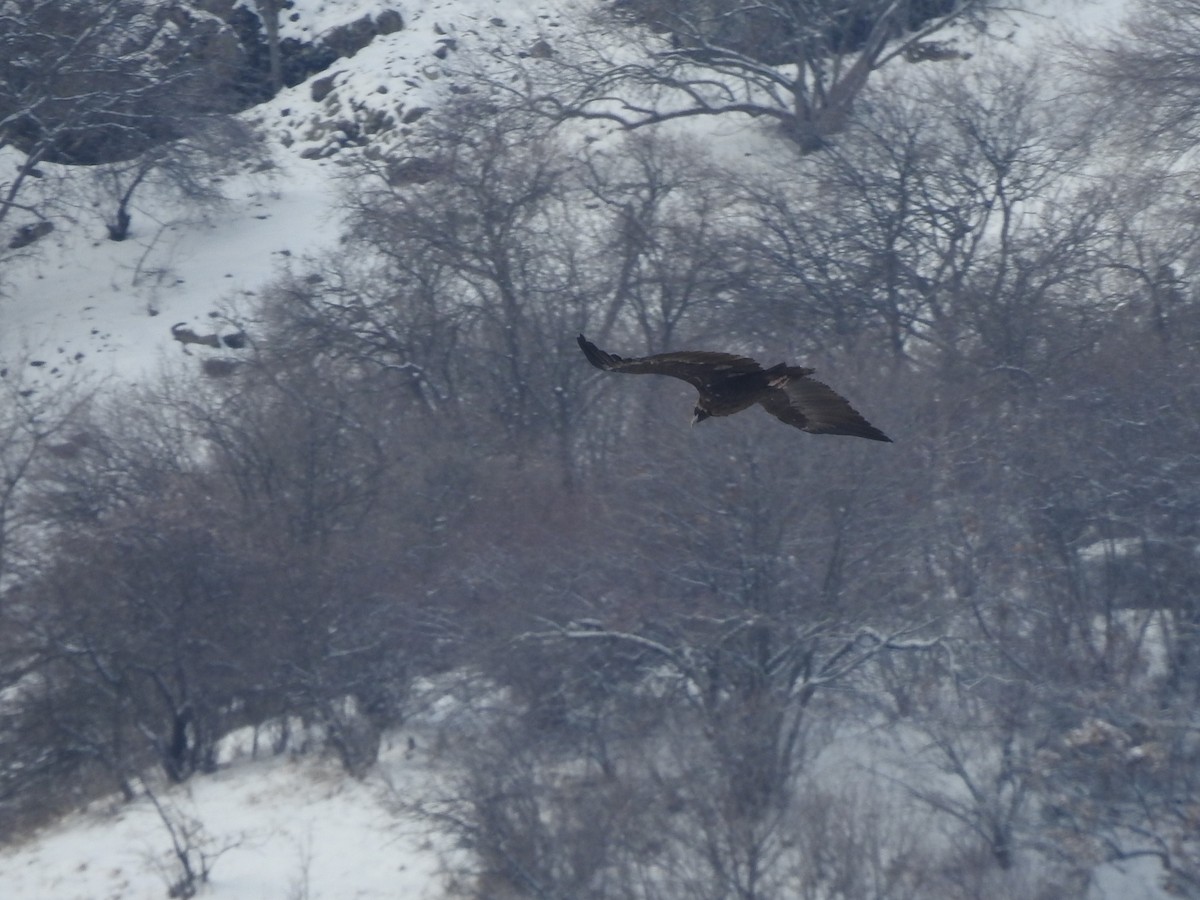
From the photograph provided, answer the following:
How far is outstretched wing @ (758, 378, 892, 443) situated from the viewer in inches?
190

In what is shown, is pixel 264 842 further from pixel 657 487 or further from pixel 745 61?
pixel 745 61

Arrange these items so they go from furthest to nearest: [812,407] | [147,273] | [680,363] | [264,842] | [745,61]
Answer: [745,61] → [147,273] → [264,842] → [812,407] → [680,363]

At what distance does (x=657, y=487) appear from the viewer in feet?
49.8

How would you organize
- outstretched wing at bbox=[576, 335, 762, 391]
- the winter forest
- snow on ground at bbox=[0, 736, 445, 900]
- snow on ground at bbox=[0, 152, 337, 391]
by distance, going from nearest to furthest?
outstretched wing at bbox=[576, 335, 762, 391], the winter forest, snow on ground at bbox=[0, 736, 445, 900], snow on ground at bbox=[0, 152, 337, 391]

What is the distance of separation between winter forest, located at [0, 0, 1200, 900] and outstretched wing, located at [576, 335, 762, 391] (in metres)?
7.48

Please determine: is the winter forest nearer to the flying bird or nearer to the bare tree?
the bare tree

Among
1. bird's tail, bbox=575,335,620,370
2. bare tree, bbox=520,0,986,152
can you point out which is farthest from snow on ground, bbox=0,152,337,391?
bird's tail, bbox=575,335,620,370

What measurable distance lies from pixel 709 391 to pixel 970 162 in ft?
52.2

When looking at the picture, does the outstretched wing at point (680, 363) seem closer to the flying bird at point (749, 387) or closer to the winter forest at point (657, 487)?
the flying bird at point (749, 387)

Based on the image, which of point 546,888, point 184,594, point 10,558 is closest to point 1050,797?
point 546,888

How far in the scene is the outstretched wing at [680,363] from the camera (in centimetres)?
432

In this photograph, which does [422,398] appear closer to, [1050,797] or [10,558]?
[10,558]

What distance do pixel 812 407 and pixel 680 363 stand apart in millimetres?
802

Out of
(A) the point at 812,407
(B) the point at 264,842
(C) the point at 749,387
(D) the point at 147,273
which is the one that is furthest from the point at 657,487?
(D) the point at 147,273
